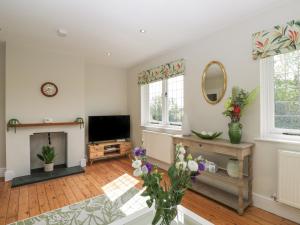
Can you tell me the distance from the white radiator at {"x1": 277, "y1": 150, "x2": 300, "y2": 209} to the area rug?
179cm

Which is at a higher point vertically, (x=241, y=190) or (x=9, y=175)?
(x=241, y=190)

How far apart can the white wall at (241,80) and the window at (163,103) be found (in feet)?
0.98

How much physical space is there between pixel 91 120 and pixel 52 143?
929 mm

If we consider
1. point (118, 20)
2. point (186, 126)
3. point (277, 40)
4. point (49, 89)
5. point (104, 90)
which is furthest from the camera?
point (104, 90)

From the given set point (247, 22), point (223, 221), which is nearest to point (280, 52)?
point (247, 22)

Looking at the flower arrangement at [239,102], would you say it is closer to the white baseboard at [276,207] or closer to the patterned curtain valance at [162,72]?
the white baseboard at [276,207]

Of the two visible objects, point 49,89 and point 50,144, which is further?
point 50,144

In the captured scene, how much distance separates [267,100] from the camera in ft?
7.08

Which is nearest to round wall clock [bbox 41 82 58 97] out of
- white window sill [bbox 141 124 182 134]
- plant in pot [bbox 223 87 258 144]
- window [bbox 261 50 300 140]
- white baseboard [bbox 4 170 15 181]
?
white baseboard [bbox 4 170 15 181]

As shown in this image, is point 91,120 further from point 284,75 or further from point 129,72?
point 284,75

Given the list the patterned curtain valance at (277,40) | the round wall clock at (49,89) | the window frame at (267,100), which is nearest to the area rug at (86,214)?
the window frame at (267,100)

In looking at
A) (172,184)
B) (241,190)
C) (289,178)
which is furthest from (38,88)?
(289,178)

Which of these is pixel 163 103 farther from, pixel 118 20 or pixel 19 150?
pixel 19 150

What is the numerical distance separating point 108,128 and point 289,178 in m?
3.42
